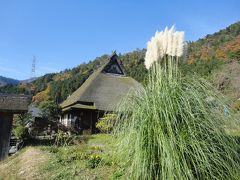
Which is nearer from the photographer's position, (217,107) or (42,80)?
(217,107)

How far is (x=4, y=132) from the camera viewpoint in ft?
36.6

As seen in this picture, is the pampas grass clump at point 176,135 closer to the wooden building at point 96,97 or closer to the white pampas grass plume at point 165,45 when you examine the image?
the white pampas grass plume at point 165,45

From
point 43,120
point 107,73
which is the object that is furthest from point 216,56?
point 43,120

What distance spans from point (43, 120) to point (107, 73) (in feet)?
28.3

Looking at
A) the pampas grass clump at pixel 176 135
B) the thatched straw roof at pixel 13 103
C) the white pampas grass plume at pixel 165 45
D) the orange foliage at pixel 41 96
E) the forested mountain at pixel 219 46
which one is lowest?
the pampas grass clump at pixel 176 135

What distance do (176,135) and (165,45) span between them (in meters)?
1.32

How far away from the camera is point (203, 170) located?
3217mm

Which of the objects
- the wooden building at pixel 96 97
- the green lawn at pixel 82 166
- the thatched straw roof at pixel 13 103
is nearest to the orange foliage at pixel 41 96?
the wooden building at pixel 96 97

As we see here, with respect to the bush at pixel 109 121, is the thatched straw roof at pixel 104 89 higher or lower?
higher

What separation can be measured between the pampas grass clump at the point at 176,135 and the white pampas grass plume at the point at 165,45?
0.40 meters

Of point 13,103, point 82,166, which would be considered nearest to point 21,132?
point 13,103

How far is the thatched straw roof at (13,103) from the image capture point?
1073cm

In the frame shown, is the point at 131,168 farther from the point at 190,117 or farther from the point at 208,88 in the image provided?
the point at 208,88

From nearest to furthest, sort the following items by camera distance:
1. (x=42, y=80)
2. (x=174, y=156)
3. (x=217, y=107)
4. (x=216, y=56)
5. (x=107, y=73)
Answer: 1. (x=174, y=156)
2. (x=217, y=107)
3. (x=107, y=73)
4. (x=216, y=56)
5. (x=42, y=80)
